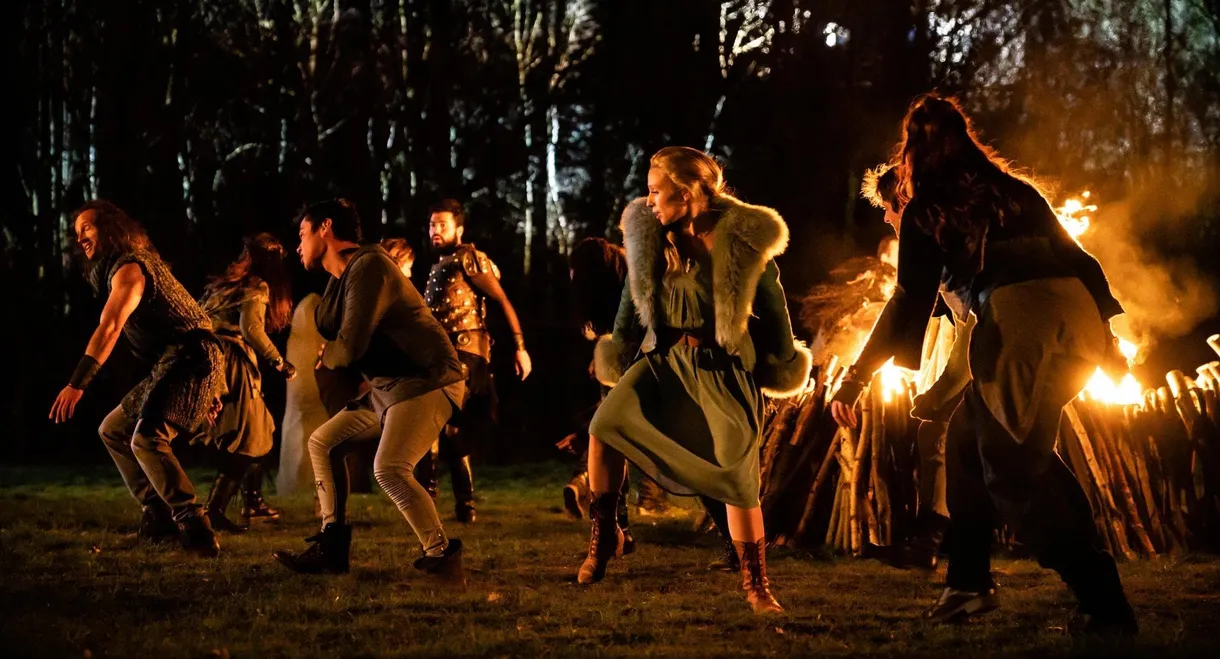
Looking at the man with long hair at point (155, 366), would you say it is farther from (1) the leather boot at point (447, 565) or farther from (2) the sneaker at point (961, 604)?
(2) the sneaker at point (961, 604)

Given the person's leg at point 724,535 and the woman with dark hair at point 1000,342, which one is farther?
the person's leg at point 724,535

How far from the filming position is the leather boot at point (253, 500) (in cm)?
908

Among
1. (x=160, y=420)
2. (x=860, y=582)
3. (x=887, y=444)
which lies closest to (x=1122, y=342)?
(x=887, y=444)

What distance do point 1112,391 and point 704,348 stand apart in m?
3.38

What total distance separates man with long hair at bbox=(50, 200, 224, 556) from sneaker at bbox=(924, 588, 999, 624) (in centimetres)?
397

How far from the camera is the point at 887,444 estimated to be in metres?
7.24

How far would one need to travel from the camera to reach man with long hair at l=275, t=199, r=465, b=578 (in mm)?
5723

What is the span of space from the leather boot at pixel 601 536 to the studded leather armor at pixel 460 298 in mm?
3161

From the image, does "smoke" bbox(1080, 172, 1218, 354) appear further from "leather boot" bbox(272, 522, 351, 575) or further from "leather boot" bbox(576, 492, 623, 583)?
"leather boot" bbox(272, 522, 351, 575)

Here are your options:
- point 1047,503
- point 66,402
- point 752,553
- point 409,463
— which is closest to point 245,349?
point 66,402

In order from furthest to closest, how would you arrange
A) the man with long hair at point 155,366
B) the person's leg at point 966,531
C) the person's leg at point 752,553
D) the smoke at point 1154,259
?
the smoke at point 1154,259
the man with long hair at point 155,366
the person's leg at point 752,553
the person's leg at point 966,531

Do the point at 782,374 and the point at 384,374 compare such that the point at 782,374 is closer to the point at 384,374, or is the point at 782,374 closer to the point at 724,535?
the point at 724,535

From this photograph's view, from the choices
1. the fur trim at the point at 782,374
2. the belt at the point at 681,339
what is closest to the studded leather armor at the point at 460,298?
the belt at the point at 681,339

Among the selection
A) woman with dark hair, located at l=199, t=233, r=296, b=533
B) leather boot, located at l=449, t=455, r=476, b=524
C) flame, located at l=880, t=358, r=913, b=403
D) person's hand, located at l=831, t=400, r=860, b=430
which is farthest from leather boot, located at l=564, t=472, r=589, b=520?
person's hand, located at l=831, t=400, r=860, b=430
